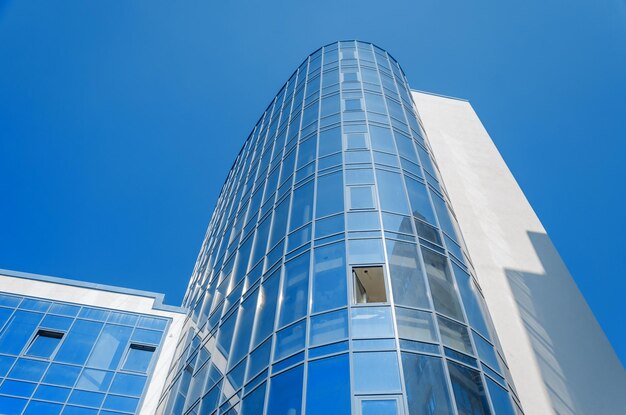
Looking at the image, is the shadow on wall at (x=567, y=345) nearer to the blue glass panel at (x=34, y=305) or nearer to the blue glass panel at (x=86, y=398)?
the blue glass panel at (x=86, y=398)

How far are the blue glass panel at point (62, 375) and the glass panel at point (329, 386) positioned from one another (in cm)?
1317

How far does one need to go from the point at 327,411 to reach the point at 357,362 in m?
1.35

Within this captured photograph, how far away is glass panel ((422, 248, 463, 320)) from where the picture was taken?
42.9 feet

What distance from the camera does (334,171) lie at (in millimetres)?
18047

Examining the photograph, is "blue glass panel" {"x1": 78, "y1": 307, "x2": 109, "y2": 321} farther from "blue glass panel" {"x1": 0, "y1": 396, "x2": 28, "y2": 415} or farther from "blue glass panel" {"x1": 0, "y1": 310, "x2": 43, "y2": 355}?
"blue glass panel" {"x1": 0, "y1": 396, "x2": 28, "y2": 415}

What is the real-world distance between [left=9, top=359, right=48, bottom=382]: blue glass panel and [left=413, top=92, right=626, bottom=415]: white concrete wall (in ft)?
58.0

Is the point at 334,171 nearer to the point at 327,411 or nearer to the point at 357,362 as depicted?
the point at 357,362

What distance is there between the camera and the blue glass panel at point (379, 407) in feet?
32.8

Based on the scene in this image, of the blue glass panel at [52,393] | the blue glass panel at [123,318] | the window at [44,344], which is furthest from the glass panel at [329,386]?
the window at [44,344]

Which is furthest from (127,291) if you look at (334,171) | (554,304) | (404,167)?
(554,304)

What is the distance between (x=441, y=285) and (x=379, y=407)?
4713 mm

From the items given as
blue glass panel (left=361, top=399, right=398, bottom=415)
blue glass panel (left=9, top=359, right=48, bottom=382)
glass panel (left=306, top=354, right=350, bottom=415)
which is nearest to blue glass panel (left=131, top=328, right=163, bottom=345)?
blue glass panel (left=9, top=359, right=48, bottom=382)

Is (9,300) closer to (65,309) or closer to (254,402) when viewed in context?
(65,309)

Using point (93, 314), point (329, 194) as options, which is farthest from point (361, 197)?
point (93, 314)
